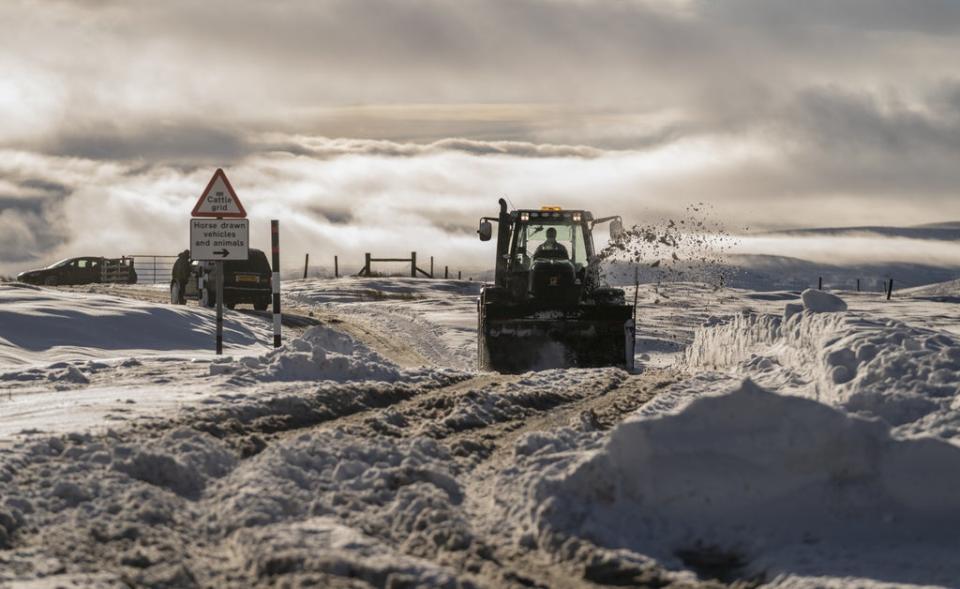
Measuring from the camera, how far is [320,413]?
9.75 meters

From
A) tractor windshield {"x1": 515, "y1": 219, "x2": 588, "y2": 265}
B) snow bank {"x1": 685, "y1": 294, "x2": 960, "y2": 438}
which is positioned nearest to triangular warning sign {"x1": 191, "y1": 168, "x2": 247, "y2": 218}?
tractor windshield {"x1": 515, "y1": 219, "x2": 588, "y2": 265}

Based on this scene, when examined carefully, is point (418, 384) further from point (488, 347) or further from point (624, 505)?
point (624, 505)

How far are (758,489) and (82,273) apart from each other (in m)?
49.5

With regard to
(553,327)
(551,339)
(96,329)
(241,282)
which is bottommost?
(96,329)

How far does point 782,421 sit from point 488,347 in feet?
32.5

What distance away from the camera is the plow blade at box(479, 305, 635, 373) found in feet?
53.7

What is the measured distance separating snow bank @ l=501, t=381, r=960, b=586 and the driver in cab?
10617mm

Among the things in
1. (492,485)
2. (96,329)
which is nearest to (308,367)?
(492,485)

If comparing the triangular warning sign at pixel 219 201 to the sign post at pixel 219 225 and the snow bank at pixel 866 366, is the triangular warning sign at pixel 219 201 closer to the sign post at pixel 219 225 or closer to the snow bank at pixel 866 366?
the sign post at pixel 219 225

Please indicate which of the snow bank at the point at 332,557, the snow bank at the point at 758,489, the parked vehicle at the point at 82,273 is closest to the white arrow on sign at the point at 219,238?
the snow bank at the point at 758,489

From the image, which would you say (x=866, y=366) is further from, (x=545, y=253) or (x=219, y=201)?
(x=219, y=201)

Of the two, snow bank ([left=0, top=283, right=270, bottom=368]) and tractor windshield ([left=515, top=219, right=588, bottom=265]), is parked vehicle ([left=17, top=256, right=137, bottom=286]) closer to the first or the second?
snow bank ([left=0, top=283, right=270, bottom=368])

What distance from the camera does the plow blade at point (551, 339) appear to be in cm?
1636

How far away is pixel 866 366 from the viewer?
406 inches
